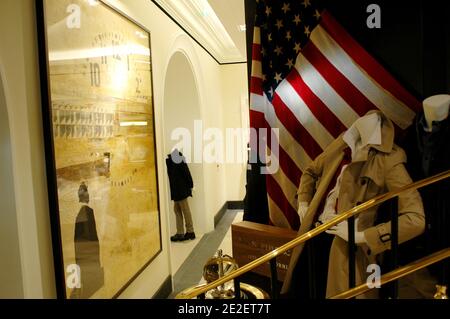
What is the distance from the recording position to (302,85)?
8.97 feet

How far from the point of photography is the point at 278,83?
2854mm

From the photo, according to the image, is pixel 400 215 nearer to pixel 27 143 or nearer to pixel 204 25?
pixel 27 143

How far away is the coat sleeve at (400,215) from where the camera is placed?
1.74 m

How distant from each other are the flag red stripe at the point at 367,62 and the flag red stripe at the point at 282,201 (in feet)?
3.67

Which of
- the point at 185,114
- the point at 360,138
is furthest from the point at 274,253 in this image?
the point at 185,114

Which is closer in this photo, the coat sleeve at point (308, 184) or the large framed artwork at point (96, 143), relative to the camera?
the large framed artwork at point (96, 143)

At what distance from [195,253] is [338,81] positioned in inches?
128

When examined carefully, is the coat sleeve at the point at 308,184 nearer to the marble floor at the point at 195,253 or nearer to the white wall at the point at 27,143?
the white wall at the point at 27,143

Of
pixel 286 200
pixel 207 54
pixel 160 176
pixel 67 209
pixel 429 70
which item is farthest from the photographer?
pixel 207 54

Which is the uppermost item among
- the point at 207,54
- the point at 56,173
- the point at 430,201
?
the point at 207,54

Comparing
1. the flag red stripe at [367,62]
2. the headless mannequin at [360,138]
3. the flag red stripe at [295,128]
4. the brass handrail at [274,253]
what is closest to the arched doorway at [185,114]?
the flag red stripe at [295,128]
